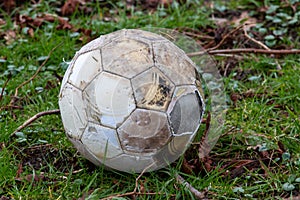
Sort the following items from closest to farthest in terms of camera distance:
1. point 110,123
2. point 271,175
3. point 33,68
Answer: point 110,123, point 271,175, point 33,68

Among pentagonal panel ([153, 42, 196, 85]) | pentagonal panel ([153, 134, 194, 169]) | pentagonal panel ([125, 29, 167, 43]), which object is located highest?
pentagonal panel ([125, 29, 167, 43])

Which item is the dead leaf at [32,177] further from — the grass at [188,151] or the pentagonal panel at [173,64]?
the pentagonal panel at [173,64]

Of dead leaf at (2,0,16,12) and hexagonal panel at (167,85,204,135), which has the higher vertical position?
hexagonal panel at (167,85,204,135)

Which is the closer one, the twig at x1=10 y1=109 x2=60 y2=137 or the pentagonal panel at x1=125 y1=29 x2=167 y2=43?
the pentagonal panel at x1=125 y1=29 x2=167 y2=43

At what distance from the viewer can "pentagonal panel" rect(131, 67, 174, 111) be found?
3.22 m

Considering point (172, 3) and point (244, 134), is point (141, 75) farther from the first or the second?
point (172, 3)

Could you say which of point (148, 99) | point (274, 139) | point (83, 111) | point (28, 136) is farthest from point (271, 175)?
point (28, 136)

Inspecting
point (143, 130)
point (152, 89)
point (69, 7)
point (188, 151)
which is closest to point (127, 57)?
point (152, 89)

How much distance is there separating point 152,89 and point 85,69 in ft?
1.17

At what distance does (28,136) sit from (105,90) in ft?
3.13

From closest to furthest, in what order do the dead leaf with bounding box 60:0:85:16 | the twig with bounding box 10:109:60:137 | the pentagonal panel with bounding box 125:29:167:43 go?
the pentagonal panel with bounding box 125:29:167:43 < the twig with bounding box 10:109:60:137 < the dead leaf with bounding box 60:0:85:16

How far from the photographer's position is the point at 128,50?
10.9ft

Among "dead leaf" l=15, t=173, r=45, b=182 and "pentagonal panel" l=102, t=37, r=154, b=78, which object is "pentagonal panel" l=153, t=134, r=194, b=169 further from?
"dead leaf" l=15, t=173, r=45, b=182

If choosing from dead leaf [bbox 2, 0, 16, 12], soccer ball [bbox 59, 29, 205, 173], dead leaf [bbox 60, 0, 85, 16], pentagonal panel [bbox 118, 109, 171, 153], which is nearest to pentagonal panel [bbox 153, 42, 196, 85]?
soccer ball [bbox 59, 29, 205, 173]
